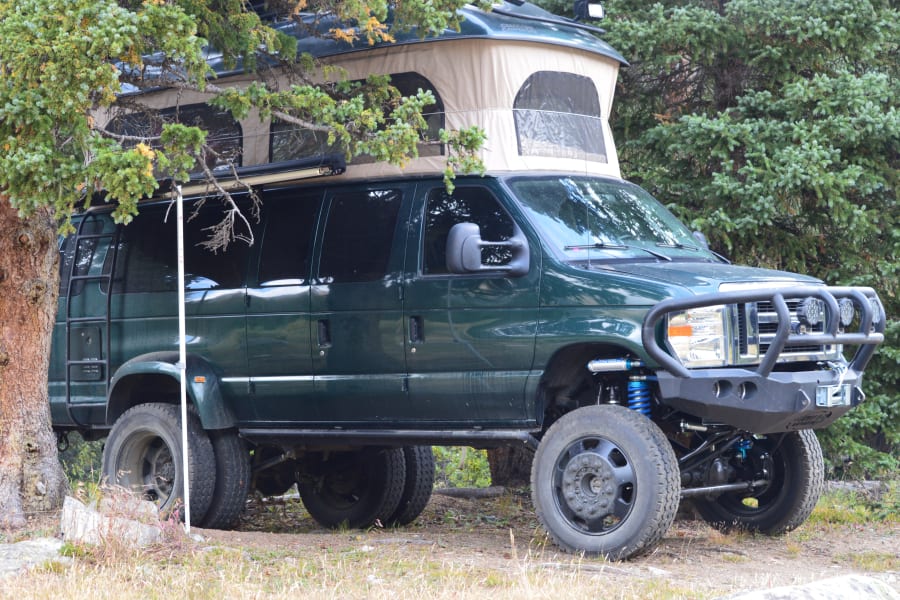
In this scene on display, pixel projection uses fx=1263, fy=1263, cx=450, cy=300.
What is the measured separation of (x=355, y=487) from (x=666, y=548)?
9.79 feet

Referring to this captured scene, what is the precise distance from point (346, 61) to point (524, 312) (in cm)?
236

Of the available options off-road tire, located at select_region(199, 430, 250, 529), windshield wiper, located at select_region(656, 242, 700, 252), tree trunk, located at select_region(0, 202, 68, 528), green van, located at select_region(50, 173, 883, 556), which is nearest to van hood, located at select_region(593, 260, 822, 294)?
green van, located at select_region(50, 173, 883, 556)

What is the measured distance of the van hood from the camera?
24.1 ft

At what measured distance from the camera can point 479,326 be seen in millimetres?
7914

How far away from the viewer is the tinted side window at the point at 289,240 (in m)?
8.76

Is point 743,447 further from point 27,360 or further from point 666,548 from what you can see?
point 27,360

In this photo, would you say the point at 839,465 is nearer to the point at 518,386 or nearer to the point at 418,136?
the point at 518,386

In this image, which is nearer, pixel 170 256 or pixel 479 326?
pixel 479 326

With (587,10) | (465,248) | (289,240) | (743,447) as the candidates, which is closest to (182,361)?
(289,240)

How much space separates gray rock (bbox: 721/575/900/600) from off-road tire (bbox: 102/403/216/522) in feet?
14.5

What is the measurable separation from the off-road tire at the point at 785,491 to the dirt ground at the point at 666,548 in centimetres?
13

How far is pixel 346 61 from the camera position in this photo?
8.83 meters

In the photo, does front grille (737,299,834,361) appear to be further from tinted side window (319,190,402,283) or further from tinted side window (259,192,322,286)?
tinted side window (259,192,322,286)

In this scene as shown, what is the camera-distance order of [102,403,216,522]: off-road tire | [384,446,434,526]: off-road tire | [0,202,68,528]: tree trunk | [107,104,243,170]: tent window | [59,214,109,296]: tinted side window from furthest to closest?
[384,446,434,526]: off-road tire, [59,214,109,296]: tinted side window, [107,104,243,170]: tent window, [102,403,216,522]: off-road tire, [0,202,68,528]: tree trunk
